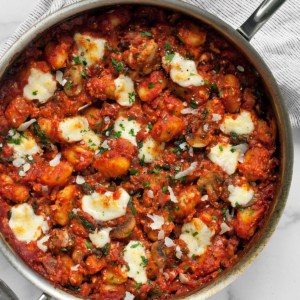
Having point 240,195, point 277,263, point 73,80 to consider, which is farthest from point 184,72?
point 277,263

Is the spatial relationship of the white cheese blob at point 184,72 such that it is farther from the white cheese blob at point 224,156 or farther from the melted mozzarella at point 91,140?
the melted mozzarella at point 91,140

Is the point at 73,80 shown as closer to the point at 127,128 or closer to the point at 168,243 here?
the point at 127,128

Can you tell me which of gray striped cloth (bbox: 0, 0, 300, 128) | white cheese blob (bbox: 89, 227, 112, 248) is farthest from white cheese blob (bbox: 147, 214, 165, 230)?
gray striped cloth (bbox: 0, 0, 300, 128)

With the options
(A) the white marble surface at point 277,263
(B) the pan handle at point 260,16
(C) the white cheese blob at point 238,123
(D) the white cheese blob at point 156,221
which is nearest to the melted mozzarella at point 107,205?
→ (D) the white cheese blob at point 156,221

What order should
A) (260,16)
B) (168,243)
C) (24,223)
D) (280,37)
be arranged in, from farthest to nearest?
(280,37)
(168,243)
(24,223)
(260,16)

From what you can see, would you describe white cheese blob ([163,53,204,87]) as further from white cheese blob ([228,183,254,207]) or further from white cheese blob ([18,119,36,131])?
white cheese blob ([18,119,36,131])
